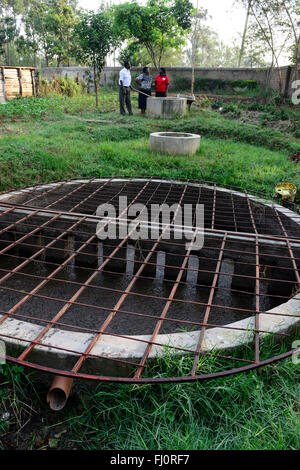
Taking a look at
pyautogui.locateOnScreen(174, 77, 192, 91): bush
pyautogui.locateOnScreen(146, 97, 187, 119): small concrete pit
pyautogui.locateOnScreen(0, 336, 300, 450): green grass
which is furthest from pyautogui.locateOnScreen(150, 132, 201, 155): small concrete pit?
pyautogui.locateOnScreen(174, 77, 192, 91): bush

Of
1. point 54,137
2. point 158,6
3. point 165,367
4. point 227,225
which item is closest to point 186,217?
point 227,225

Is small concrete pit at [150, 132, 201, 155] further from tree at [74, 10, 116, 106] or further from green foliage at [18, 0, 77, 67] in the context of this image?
green foliage at [18, 0, 77, 67]

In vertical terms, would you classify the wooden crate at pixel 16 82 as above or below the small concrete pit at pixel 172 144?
above

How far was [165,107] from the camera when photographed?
11.4 m

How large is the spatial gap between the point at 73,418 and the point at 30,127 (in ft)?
28.5

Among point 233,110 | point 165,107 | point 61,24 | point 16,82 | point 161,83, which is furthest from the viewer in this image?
point 61,24

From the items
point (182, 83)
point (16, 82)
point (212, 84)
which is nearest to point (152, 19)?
point (182, 83)

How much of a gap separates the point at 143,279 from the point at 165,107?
27.1 feet

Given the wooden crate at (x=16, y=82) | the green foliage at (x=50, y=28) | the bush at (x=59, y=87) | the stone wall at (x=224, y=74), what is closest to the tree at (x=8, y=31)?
the green foliage at (x=50, y=28)

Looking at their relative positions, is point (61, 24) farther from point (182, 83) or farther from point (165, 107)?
point (165, 107)

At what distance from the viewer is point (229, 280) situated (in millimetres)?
4824

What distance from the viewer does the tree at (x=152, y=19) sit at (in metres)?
19.9

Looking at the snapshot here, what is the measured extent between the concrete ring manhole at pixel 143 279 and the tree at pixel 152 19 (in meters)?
18.1

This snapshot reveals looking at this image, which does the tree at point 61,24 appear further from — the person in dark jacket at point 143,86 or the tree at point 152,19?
the person in dark jacket at point 143,86
